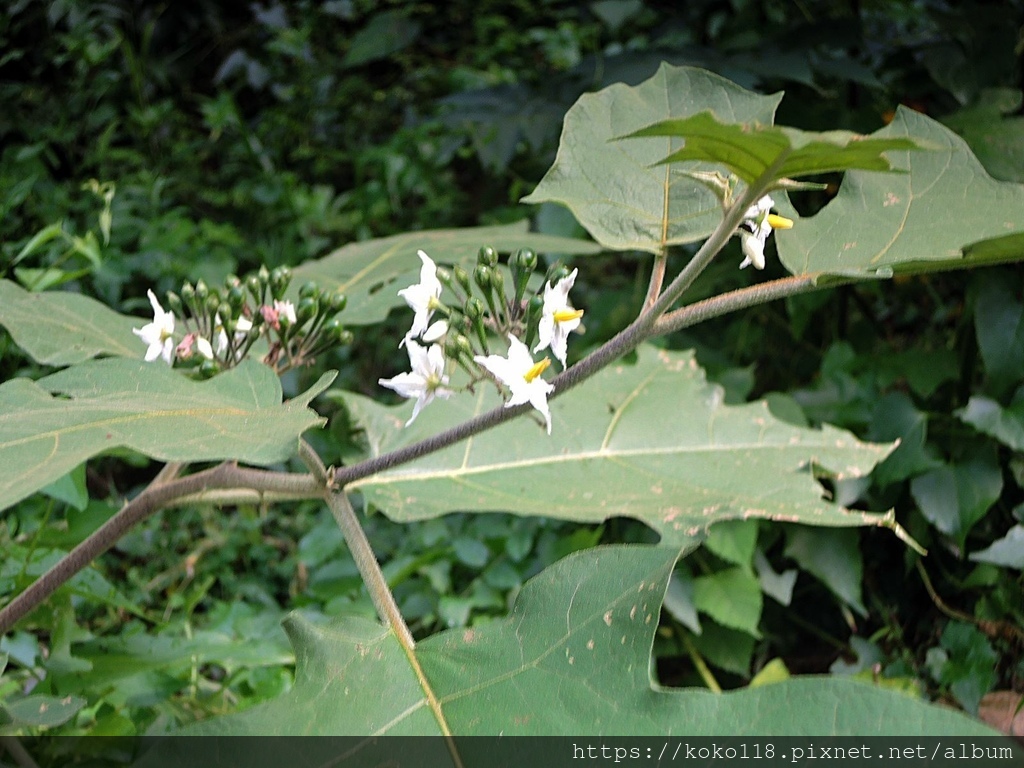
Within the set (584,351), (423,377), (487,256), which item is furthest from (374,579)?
(584,351)

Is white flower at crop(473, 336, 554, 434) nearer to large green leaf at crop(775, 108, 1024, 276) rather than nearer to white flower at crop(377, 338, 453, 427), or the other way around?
white flower at crop(377, 338, 453, 427)

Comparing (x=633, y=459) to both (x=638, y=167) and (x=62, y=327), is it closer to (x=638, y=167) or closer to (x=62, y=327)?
(x=638, y=167)

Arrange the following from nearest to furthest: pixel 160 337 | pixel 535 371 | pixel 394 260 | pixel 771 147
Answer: pixel 771 147, pixel 535 371, pixel 160 337, pixel 394 260

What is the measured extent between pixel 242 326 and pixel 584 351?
74 cm

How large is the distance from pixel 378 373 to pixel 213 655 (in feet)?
3.86

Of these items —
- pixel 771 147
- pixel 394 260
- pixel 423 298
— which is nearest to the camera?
pixel 771 147

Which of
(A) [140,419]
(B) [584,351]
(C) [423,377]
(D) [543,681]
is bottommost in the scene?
(B) [584,351]

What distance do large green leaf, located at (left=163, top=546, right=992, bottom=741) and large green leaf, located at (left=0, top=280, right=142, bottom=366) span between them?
420mm

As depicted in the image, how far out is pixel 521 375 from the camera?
0.62 meters

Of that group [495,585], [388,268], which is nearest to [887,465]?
[495,585]

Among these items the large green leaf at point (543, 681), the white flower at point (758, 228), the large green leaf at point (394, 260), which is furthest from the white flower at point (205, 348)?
the white flower at point (758, 228)

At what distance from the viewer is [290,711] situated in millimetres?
581

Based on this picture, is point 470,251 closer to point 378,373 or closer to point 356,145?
point 378,373

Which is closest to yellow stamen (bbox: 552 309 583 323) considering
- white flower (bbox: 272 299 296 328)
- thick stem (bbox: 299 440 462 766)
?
thick stem (bbox: 299 440 462 766)
